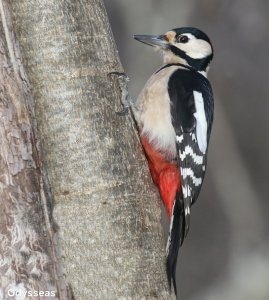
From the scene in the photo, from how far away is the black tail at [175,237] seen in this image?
141 inches

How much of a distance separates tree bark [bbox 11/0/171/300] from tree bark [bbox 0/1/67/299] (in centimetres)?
6

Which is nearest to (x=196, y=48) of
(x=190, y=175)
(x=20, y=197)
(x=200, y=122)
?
(x=200, y=122)

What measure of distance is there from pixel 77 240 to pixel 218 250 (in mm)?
4670

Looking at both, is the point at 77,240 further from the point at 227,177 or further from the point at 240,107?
the point at 240,107

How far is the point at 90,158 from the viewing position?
11.6ft

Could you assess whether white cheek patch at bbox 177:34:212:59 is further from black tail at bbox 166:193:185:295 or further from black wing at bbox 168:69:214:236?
black tail at bbox 166:193:185:295

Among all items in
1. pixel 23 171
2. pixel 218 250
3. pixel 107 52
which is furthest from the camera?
pixel 218 250

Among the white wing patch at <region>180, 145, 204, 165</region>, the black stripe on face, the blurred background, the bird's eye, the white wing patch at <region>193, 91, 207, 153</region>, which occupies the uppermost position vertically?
the bird's eye

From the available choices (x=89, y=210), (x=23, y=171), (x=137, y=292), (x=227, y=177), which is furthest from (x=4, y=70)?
(x=227, y=177)

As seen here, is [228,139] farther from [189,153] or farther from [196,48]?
[189,153]

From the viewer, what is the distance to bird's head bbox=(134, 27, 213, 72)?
4754 mm

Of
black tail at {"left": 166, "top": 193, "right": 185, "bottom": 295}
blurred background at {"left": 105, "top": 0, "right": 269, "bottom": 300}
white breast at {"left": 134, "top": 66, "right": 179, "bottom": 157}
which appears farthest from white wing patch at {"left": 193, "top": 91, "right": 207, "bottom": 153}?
blurred background at {"left": 105, "top": 0, "right": 269, "bottom": 300}

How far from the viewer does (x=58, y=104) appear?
11.8 feet

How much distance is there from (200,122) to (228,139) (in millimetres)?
3976
